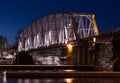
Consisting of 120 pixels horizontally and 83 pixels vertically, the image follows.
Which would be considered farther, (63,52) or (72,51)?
(63,52)

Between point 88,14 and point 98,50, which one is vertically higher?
point 88,14

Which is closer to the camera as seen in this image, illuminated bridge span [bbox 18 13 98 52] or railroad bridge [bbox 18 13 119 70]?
railroad bridge [bbox 18 13 119 70]

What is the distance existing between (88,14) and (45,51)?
16983 mm

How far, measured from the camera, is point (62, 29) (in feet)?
419

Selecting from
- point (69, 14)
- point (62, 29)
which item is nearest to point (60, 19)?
point (62, 29)

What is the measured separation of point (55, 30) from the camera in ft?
436

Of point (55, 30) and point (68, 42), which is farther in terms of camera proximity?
point (55, 30)

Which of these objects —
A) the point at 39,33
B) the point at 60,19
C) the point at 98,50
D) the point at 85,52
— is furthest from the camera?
the point at 39,33

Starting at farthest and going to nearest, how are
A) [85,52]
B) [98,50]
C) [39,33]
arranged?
[39,33]
[85,52]
[98,50]

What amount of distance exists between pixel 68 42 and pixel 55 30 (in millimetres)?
39927

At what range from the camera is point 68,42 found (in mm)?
93125

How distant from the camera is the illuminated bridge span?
111625mm

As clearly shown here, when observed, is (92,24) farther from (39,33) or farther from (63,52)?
(39,33)

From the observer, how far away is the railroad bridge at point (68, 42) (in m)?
60.8
